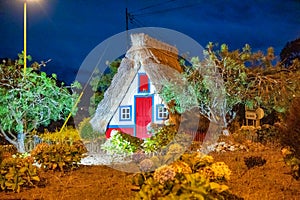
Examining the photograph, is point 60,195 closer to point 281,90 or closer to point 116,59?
point 281,90

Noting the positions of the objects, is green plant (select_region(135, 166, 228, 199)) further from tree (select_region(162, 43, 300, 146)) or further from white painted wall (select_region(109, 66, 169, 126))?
white painted wall (select_region(109, 66, 169, 126))

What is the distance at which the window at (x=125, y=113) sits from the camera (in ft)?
61.0

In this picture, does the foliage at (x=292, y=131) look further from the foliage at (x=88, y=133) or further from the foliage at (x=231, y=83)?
the foliage at (x=88, y=133)

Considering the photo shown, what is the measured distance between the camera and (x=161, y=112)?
18.3 m

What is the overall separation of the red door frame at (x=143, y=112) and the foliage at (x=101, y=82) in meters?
6.95

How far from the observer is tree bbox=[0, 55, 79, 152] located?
15.8m

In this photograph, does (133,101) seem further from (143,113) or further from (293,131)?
(293,131)

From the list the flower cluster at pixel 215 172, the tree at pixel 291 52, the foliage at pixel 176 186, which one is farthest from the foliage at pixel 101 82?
the foliage at pixel 176 186

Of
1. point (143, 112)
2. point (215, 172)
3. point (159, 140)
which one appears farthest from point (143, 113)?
point (215, 172)

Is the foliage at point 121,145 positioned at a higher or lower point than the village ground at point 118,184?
higher

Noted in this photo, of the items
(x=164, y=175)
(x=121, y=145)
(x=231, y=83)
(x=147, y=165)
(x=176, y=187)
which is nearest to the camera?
(x=176, y=187)

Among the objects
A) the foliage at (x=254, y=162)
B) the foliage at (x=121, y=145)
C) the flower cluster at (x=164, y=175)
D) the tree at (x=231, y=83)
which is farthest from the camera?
the tree at (x=231, y=83)

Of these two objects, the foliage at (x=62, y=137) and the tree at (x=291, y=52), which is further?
the tree at (x=291, y=52)

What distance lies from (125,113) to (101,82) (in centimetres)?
791
